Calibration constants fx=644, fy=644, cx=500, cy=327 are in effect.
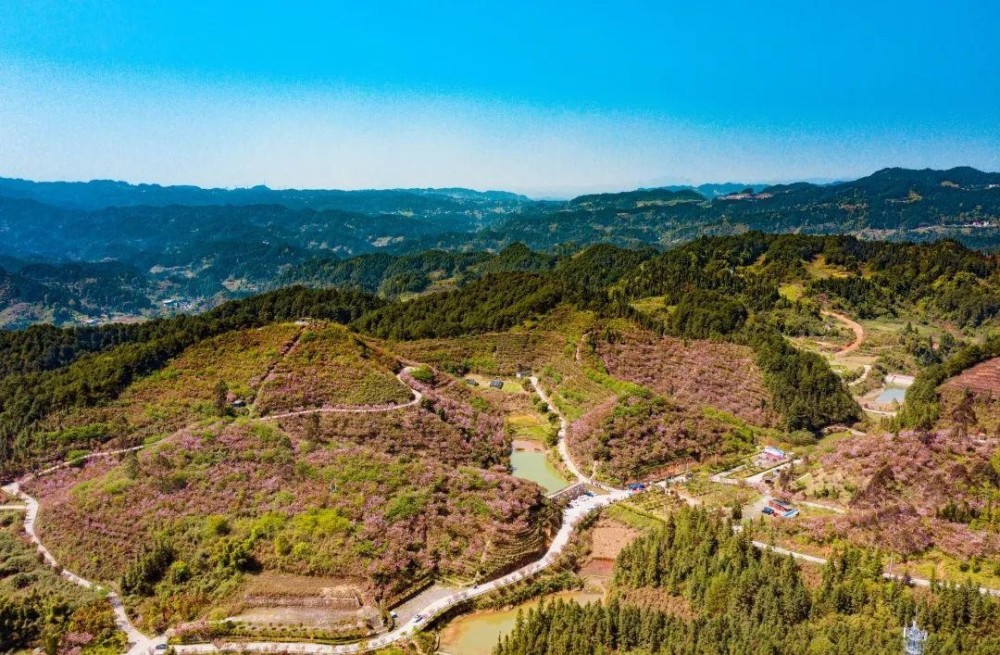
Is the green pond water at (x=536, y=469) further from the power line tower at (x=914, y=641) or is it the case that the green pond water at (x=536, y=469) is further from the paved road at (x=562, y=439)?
the power line tower at (x=914, y=641)

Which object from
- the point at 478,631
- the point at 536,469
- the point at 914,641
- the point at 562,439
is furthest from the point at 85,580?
the point at 914,641

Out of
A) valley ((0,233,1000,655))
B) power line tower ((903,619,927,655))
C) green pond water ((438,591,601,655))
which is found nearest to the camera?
power line tower ((903,619,927,655))

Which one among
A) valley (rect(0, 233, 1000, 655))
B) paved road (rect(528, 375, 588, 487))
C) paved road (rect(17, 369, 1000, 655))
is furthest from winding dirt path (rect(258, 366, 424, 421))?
paved road (rect(528, 375, 588, 487))

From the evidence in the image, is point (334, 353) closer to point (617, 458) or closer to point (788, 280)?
point (617, 458)

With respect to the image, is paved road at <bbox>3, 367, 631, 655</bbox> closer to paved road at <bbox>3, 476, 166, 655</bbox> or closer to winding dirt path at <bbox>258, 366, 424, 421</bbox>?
paved road at <bbox>3, 476, 166, 655</bbox>

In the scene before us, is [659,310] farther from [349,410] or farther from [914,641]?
→ [914,641]

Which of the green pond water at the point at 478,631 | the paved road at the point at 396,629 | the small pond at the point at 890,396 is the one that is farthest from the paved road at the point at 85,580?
the small pond at the point at 890,396

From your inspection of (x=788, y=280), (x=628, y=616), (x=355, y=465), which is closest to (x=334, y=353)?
(x=355, y=465)
